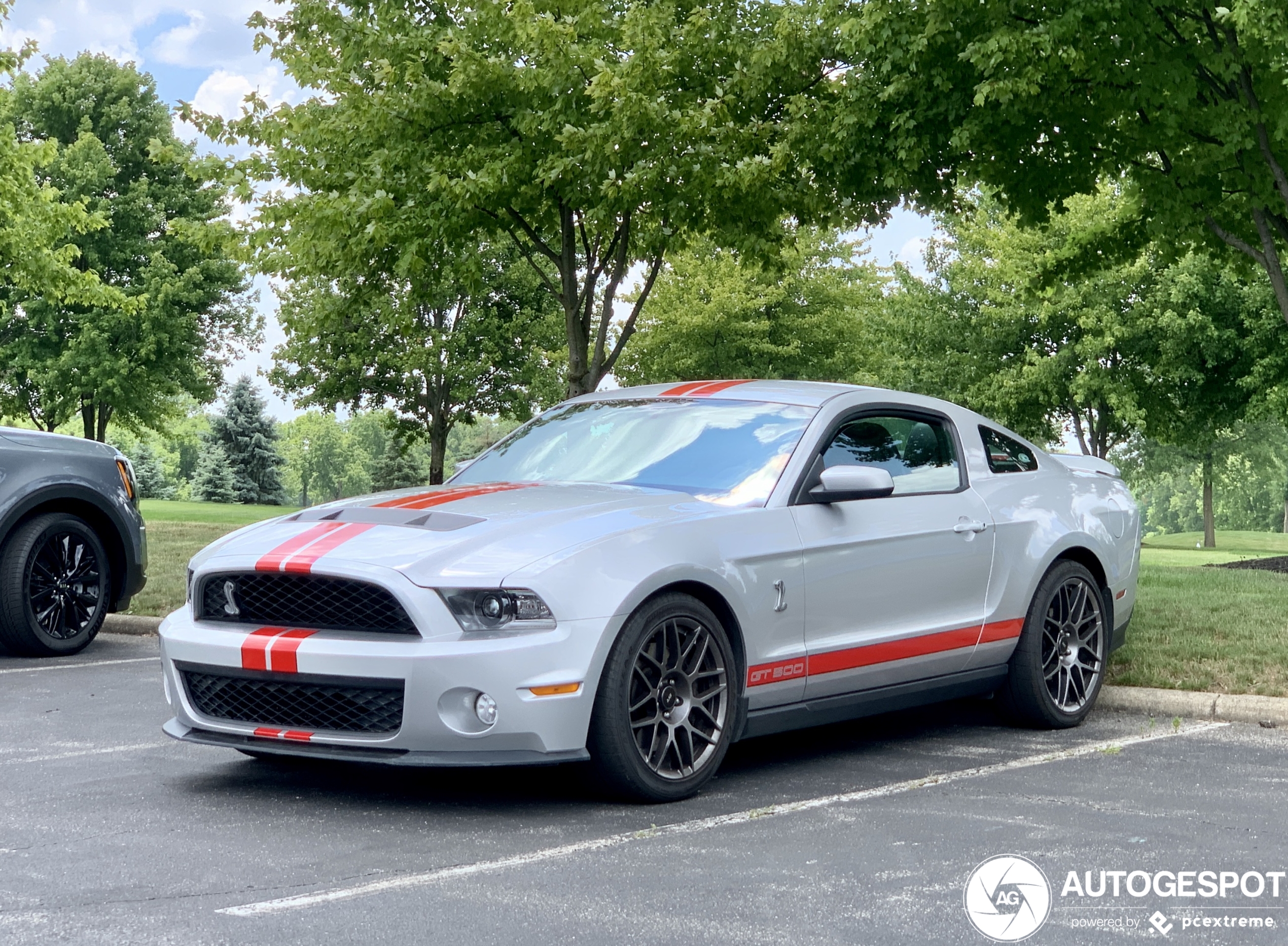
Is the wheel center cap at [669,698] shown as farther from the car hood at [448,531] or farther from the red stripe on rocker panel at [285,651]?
the red stripe on rocker panel at [285,651]

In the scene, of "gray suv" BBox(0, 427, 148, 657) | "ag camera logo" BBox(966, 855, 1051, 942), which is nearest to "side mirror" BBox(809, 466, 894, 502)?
"ag camera logo" BBox(966, 855, 1051, 942)

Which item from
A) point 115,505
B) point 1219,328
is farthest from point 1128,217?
point 1219,328

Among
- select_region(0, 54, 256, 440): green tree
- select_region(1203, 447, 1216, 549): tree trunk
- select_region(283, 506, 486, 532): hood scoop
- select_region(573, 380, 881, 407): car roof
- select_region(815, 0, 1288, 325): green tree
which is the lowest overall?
select_region(1203, 447, 1216, 549): tree trunk

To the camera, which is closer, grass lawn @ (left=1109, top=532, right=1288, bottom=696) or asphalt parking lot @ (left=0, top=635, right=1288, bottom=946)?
asphalt parking lot @ (left=0, top=635, right=1288, bottom=946)

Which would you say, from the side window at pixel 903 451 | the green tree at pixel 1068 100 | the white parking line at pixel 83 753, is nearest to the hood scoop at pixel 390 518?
the white parking line at pixel 83 753

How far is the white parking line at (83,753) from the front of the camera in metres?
6.07

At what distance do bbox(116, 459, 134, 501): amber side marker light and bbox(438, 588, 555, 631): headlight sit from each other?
5683 millimetres

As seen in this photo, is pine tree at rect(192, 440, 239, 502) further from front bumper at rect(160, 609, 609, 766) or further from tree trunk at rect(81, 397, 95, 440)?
front bumper at rect(160, 609, 609, 766)

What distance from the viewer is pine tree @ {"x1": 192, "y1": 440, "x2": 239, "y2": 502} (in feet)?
215

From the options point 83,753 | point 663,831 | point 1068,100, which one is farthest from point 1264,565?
point 83,753

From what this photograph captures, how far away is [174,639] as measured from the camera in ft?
17.8

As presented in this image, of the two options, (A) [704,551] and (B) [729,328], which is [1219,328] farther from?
(A) [704,551]

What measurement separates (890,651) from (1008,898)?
2089 millimetres

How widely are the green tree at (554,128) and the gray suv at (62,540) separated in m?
4.05
